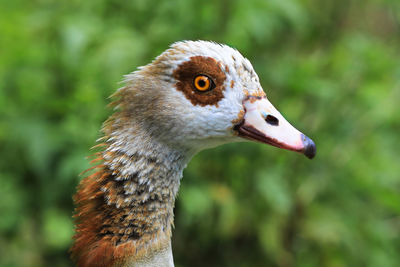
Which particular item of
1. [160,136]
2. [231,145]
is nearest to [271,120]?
[160,136]

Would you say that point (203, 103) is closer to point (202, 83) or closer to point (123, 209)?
point (202, 83)

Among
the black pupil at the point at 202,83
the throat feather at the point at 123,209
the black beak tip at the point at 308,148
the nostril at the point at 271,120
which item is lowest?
the throat feather at the point at 123,209

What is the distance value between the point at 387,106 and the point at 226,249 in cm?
138

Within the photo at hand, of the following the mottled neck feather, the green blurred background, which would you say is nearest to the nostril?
the mottled neck feather

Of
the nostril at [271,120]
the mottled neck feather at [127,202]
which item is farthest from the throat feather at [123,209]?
the nostril at [271,120]

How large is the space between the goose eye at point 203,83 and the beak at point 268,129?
0.42 feet

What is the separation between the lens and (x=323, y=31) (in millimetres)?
3404

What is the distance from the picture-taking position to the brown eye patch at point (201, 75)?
161 centimetres

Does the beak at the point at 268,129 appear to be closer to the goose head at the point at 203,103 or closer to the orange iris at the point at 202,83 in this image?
the goose head at the point at 203,103

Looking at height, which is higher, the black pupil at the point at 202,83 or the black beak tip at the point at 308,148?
the black pupil at the point at 202,83

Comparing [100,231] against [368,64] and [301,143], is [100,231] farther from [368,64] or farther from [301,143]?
[368,64]

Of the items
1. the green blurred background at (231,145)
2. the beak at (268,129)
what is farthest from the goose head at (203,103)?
the green blurred background at (231,145)

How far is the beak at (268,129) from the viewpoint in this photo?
5.08ft

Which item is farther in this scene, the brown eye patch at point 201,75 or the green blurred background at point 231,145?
the green blurred background at point 231,145
